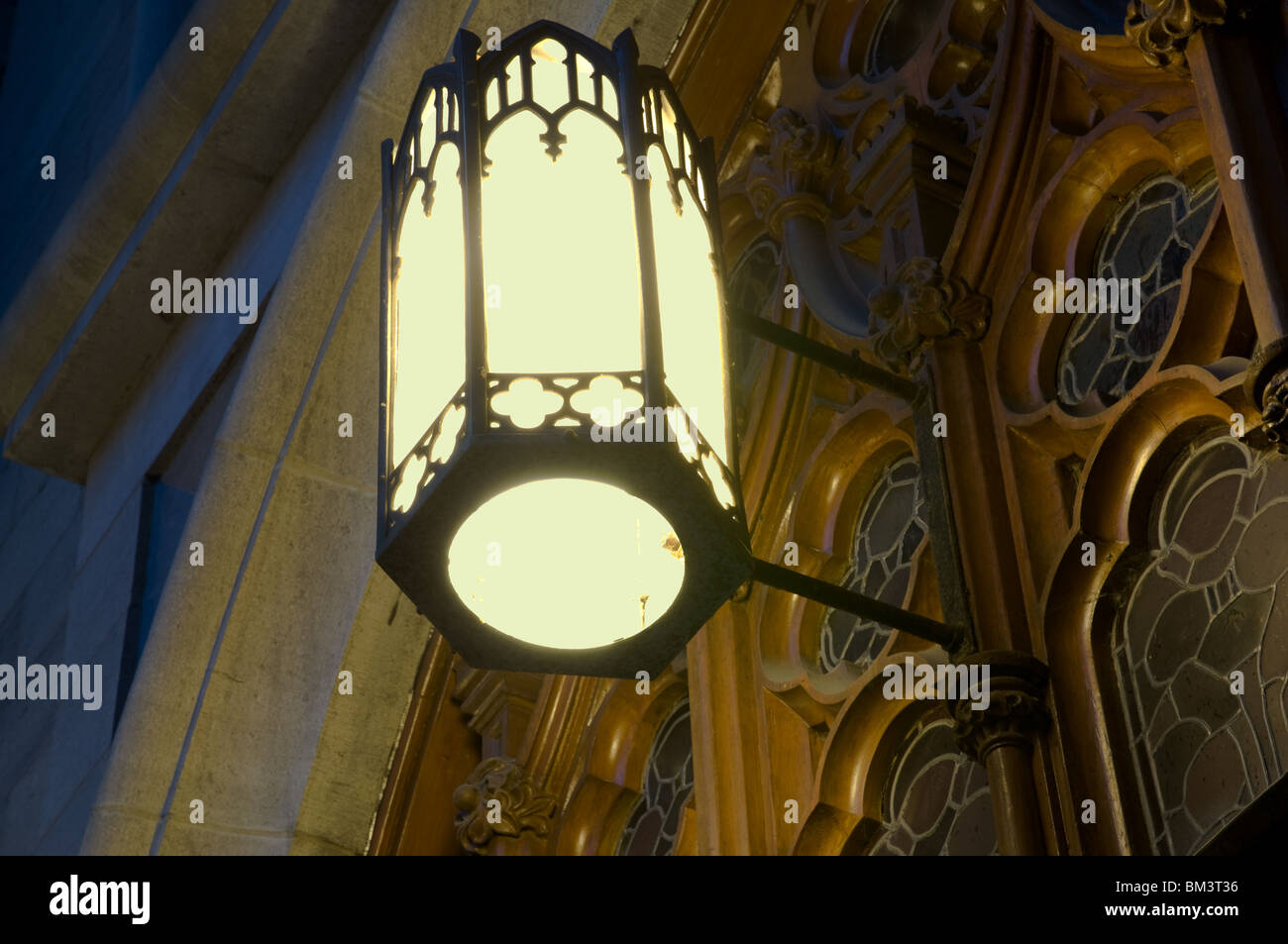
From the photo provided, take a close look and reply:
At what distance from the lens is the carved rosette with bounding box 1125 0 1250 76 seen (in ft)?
9.82

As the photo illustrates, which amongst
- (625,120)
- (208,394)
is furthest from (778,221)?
(208,394)

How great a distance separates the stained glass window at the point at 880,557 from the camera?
12.6ft

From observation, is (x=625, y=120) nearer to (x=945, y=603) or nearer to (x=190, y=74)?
(x=945, y=603)

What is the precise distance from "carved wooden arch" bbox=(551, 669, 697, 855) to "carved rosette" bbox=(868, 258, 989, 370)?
3.95 feet

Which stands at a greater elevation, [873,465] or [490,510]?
[873,465]

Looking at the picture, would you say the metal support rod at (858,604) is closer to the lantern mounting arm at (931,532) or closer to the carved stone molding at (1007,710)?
the lantern mounting arm at (931,532)

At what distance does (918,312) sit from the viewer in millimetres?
3791

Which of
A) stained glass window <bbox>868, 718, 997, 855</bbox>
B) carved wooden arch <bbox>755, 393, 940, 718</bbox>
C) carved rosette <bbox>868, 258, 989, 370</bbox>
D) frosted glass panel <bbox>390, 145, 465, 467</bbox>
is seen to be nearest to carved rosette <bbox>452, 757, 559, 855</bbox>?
carved wooden arch <bbox>755, 393, 940, 718</bbox>

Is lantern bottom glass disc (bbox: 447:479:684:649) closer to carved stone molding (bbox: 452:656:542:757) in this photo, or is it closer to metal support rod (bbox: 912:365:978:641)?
metal support rod (bbox: 912:365:978:641)

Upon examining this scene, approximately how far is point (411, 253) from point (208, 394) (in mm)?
4076

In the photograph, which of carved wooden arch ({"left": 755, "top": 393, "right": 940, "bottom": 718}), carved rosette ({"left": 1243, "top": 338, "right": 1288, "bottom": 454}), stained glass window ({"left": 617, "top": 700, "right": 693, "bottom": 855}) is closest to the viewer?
carved rosette ({"left": 1243, "top": 338, "right": 1288, "bottom": 454})

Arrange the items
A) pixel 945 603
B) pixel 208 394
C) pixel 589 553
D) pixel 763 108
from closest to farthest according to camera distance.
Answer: pixel 589 553 → pixel 945 603 → pixel 763 108 → pixel 208 394

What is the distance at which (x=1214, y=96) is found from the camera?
2.97 metres

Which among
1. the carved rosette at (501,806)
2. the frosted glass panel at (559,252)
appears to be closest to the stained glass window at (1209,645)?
the frosted glass panel at (559,252)
